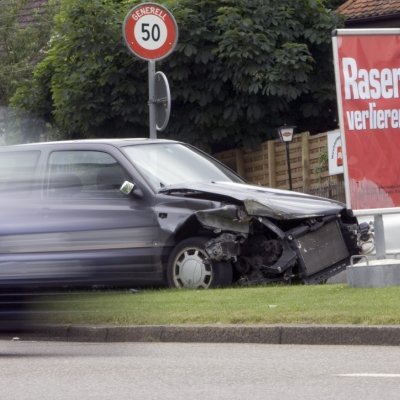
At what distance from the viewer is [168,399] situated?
820 centimetres

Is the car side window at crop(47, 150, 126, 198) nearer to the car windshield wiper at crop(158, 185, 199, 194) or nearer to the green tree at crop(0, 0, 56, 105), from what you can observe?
the car windshield wiper at crop(158, 185, 199, 194)

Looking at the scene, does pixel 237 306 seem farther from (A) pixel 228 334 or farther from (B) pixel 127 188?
(B) pixel 127 188

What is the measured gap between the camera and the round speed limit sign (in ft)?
55.9

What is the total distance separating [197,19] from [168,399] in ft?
67.2

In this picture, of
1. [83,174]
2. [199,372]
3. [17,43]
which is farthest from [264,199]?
[17,43]

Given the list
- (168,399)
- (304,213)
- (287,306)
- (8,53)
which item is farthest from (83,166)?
(8,53)

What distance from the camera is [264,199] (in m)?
14.5

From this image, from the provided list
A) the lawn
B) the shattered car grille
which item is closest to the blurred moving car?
the shattered car grille

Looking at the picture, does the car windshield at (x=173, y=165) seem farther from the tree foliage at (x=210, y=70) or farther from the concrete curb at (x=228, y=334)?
the tree foliage at (x=210, y=70)

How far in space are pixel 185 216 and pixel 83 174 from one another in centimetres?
120

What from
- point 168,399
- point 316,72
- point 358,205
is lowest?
point 168,399

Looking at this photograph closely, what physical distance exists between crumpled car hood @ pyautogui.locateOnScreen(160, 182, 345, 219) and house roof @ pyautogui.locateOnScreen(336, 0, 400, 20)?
16120 mm

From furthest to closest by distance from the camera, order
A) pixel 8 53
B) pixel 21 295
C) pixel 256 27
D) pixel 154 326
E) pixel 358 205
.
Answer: pixel 8 53 → pixel 256 27 → pixel 358 205 → pixel 154 326 → pixel 21 295

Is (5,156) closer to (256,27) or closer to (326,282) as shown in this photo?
(326,282)
